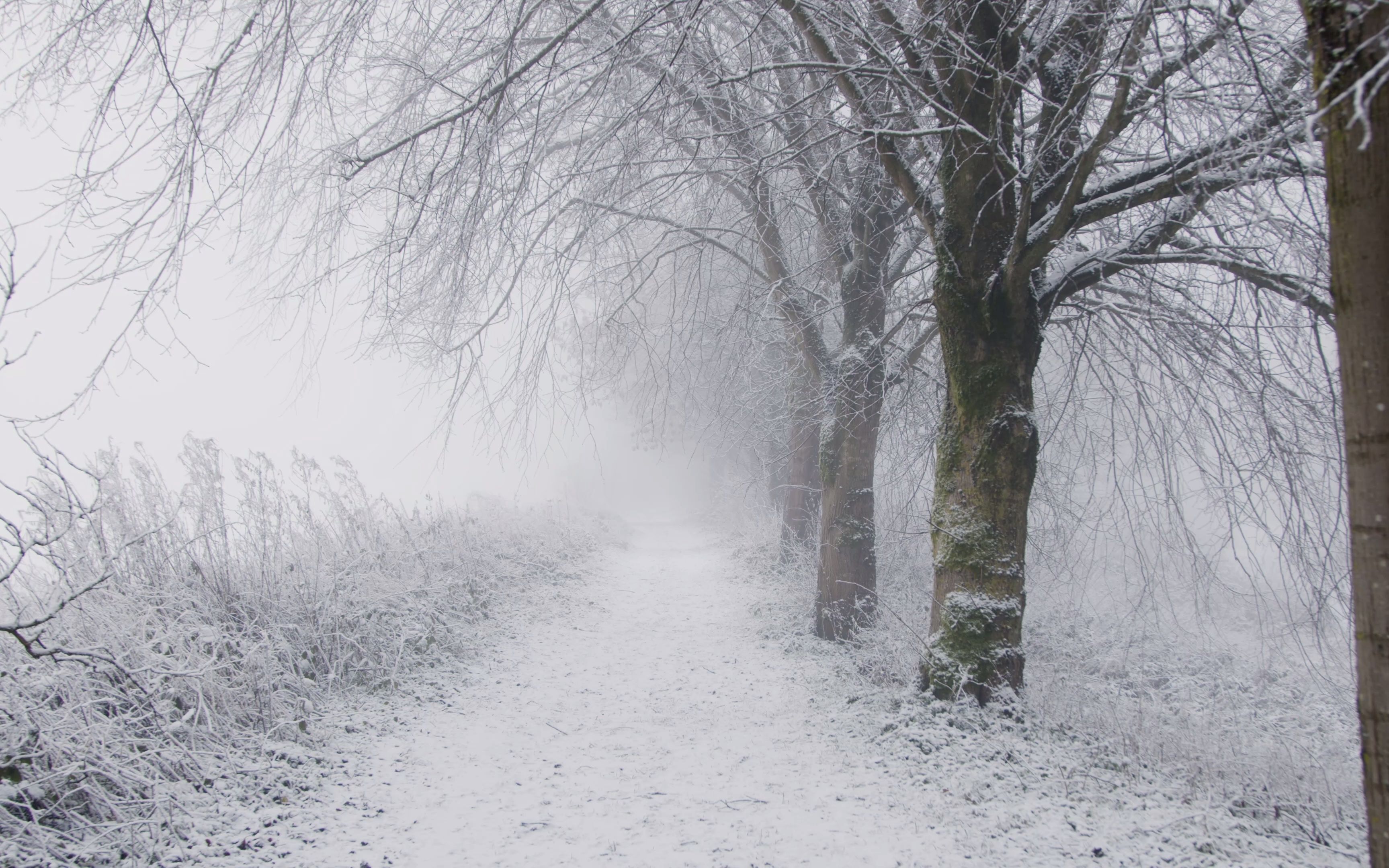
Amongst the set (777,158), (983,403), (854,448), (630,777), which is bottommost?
(630,777)

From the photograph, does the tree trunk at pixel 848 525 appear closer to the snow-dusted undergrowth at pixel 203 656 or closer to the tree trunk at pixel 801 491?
the tree trunk at pixel 801 491

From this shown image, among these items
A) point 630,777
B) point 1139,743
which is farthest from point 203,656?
point 1139,743

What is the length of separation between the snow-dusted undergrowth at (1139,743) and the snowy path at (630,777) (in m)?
0.44

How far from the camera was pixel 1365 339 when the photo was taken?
6.25 feet

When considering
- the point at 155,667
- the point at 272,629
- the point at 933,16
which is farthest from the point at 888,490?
the point at 155,667

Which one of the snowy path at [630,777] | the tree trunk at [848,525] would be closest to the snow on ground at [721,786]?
the snowy path at [630,777]

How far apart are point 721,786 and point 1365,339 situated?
3430 mm

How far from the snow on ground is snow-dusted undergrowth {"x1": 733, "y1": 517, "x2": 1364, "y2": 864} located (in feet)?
0.07

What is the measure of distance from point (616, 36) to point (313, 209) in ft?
8.60

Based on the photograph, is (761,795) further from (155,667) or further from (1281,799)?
(155,667)

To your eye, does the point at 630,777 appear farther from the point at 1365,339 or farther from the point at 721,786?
the point at 1365,339

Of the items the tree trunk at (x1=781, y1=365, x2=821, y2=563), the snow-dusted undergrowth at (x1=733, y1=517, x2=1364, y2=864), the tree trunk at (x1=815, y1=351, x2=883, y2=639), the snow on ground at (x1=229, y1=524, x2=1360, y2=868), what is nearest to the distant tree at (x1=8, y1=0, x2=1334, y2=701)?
the snow-dusted undergrowth at (x1=733, y1=517, x2=1364, y2=864)

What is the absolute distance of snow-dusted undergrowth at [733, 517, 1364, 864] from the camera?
10.2 ft

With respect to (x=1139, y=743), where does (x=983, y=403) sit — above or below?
above
